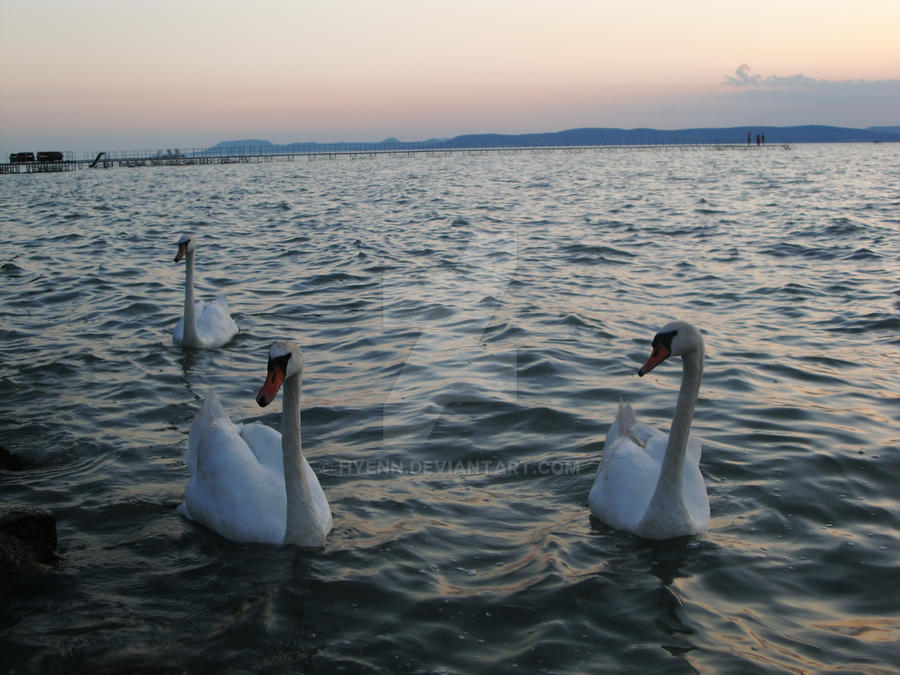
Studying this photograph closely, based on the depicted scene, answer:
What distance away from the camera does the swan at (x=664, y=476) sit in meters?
5.98

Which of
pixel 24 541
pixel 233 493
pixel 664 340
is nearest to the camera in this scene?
pixel 24 541

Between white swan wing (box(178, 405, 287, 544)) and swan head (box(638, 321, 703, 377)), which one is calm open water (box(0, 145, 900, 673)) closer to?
white swan wing (box(178, 405, 287, 544))

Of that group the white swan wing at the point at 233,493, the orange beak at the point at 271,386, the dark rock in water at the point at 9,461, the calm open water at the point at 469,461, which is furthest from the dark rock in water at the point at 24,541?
the dark rock in water at the point at 9,461

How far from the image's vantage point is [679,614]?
17.0 ft

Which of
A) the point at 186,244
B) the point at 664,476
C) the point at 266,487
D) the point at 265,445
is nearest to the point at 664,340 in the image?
the point at 664,476

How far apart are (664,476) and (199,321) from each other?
799cm

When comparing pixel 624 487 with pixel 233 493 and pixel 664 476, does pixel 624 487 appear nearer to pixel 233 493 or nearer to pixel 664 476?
pixel 664 476

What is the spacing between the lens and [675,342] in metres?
5.90

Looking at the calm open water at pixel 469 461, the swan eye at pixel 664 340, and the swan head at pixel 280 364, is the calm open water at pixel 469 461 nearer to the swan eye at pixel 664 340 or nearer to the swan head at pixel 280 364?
the swan head at pixel 280 364

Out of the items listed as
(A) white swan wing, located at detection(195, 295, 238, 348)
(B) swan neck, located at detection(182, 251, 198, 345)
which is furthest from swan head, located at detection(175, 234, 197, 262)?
(B) swan neck, located at detection(182, 251, 198, 345)

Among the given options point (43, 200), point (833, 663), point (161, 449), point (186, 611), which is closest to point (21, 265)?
point (161, 449)

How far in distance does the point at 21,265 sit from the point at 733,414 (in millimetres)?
16408

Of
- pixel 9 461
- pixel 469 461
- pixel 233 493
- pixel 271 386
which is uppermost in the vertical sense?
pixel 271 386

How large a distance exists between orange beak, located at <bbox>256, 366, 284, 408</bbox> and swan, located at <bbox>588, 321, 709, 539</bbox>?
250cm
